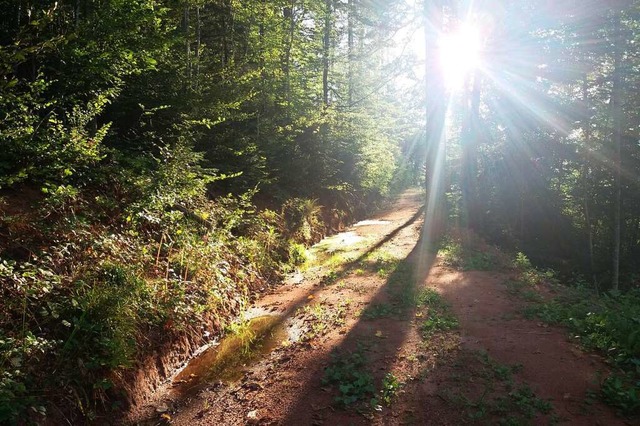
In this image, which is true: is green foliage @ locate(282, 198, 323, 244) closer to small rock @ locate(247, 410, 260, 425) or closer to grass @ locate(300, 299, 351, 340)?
grass @ locate(300, 299, 351, 340)

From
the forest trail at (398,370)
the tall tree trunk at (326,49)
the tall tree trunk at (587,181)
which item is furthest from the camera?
the tall tree trunk at (326,49)

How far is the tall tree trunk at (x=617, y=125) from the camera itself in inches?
487

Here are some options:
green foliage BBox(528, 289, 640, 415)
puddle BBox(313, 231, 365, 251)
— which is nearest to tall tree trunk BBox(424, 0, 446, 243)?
puddle BBox(313, 231, 365, 251)

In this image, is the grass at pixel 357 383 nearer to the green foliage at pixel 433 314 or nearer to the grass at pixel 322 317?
the grass at pixel 322 317

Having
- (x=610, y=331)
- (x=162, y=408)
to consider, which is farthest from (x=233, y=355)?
(x=610, y=331)

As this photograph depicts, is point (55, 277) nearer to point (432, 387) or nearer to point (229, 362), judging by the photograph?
point (229, 362)

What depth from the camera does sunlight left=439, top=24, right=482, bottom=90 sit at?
12.9 metres

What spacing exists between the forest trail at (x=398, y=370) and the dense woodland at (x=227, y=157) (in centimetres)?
84

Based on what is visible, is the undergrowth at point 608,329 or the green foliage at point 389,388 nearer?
the undergrowth at point 608,329

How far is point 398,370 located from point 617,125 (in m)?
13.3

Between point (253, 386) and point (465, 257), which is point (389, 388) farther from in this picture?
point (465, 257)

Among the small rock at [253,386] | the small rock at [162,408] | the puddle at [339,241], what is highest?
the small rock at [162,408]

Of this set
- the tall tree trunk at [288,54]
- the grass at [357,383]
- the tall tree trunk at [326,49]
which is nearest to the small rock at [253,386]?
the grass at [357,383]

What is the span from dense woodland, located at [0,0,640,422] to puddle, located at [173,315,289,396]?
0.48 metres
